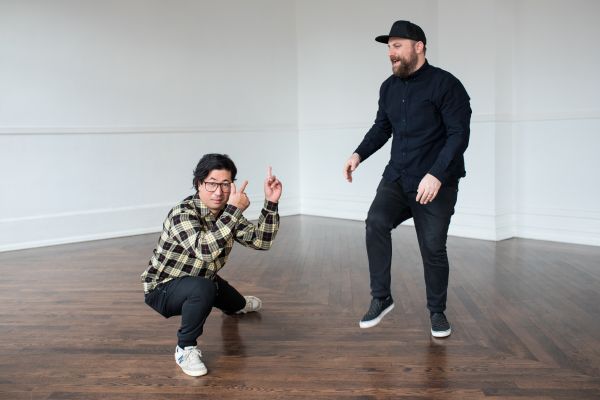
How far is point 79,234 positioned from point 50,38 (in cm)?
189

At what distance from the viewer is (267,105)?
25.5 ft

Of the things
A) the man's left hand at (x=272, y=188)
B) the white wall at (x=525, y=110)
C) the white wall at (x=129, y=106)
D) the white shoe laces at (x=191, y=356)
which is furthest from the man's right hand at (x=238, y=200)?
the white wall at (x=129, y=106)

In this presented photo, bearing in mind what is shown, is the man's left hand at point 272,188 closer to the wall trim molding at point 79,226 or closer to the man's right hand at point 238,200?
the man's right hand at point 238,200

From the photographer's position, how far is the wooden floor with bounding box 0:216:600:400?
2561 millimetres

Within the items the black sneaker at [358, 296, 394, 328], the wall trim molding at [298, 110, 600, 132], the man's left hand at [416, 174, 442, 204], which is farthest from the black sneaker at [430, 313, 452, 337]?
the wall trim molding at [298, 110, 600, 132]

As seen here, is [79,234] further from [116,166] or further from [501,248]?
[501,248]

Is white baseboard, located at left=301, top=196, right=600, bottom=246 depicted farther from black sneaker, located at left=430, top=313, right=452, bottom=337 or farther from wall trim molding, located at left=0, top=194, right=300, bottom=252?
wall trim molding, located at left=0, top=194, right=300, bottom=252

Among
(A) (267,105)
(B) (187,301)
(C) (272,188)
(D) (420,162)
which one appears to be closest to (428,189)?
(D) (420,162)

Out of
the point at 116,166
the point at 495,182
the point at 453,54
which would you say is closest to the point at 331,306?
the point at 495,182

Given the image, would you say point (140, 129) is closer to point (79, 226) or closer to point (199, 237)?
point (79, 226)

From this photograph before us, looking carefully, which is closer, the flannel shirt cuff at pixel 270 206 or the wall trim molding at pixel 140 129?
the flannel shirt cuff at pixel 270 206

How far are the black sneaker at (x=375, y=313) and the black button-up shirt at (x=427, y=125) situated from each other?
593 mm

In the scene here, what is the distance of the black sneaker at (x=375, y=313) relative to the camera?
3215mm

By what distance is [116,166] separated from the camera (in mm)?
6578
